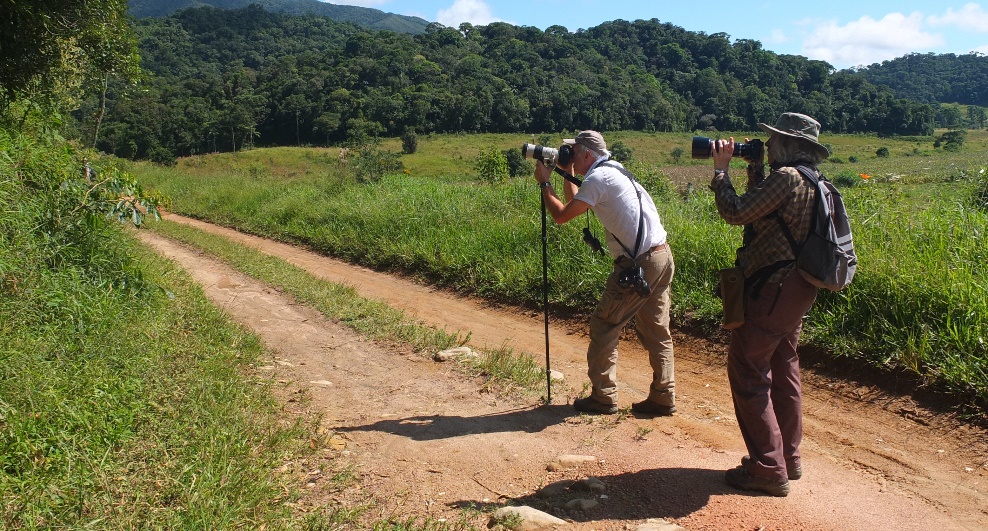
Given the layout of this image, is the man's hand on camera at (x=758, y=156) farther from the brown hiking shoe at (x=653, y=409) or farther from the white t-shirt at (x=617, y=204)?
the brown hiking shoe at (x=653, y=409)

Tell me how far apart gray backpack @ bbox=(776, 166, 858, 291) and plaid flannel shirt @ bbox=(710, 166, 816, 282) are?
1.3 inches

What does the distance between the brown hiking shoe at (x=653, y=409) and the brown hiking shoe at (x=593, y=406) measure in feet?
0.73

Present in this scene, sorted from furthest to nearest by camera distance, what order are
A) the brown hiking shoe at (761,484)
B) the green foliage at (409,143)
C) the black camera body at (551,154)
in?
the green foliage at (409,143) → the black camera body at (551,154) → the brown hiking shoe at (761,484)

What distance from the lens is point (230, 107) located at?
6900cm

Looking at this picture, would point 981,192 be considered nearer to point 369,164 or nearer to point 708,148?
point 708,148

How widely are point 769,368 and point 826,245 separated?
0.67 meters

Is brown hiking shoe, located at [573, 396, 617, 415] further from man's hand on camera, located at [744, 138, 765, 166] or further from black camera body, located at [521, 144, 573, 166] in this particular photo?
man's hand on camera, located at [744, 138, 765, 166]

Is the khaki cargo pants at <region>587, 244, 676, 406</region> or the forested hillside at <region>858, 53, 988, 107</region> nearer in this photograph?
the khaki cargo pants at <region>587, 244, 676, 406</region>

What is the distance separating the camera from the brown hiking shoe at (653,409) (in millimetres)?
4555

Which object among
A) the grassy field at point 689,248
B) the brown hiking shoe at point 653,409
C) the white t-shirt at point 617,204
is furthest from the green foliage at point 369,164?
the white t-shirt at point 617,204

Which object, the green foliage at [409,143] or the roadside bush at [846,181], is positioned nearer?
the roadside bush at [846,181]

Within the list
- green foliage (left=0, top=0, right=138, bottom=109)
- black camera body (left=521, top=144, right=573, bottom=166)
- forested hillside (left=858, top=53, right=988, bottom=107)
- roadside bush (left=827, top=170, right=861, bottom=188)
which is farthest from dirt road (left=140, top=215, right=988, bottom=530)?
forested hillside (left=858, top=53, right=988, bottom=107)

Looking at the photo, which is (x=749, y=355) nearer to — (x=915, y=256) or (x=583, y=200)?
(x=583, y=200)

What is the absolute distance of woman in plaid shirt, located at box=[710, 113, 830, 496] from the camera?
3.17 metres
